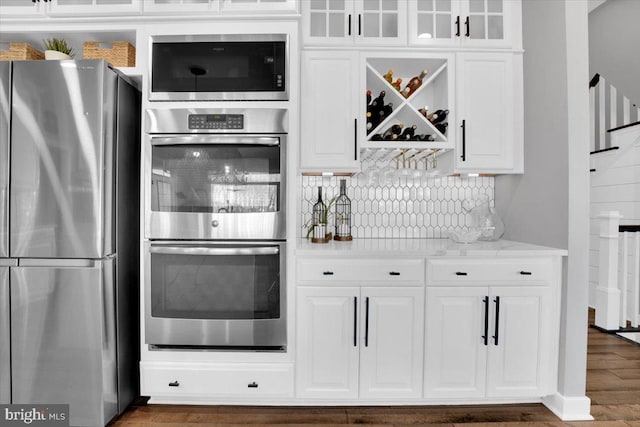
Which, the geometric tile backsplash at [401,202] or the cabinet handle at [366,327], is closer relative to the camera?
the cabinet handle at [366,327]

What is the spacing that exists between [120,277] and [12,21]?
163 centimetres

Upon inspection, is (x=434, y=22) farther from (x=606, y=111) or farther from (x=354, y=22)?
(x=606, y=111)

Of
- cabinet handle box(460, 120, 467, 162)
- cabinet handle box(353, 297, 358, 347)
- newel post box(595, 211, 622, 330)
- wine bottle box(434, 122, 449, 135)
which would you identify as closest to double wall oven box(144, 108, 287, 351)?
cabinet handle box(353, 297, 358, 347)

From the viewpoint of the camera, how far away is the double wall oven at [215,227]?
6.60ft

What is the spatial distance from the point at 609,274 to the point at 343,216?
9.03 feet

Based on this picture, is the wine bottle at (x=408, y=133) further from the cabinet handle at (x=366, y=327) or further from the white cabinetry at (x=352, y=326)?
the cabinet handle at (x=366, y=327)

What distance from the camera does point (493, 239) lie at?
2539 mm

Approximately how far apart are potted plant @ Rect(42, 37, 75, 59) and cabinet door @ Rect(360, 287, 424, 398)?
2193mm

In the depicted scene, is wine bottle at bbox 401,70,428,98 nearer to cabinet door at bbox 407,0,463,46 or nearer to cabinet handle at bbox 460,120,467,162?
cabinet door at bbox 407,0,463,46

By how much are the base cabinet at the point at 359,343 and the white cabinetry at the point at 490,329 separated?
0.37 ft

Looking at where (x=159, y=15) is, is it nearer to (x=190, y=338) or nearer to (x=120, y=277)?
(x=120, y=277)

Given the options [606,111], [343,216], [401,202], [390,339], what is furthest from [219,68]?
[606,111]

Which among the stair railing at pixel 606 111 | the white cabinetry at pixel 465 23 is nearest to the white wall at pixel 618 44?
the stair railing at pixel 606 111

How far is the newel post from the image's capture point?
A: 3314 millimetres
